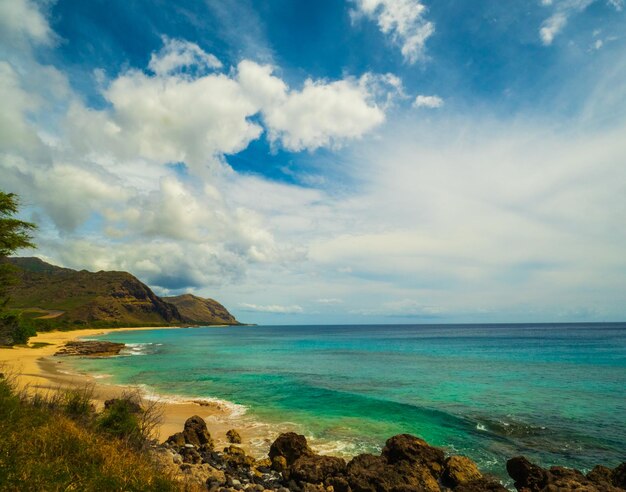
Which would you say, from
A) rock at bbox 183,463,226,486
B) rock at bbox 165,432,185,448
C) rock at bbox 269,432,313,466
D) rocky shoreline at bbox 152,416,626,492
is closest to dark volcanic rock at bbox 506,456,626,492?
rocky shoreline at bbox 152,416,626,492

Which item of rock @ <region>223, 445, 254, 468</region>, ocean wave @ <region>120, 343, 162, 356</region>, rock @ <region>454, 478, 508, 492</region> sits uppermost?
rock @ <region>454, 478, 508, 492</region>

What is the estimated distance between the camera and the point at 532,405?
99.5 feet

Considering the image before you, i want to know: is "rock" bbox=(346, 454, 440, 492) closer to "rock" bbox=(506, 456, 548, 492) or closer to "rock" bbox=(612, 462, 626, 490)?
"rock" bbox=(506, 456, 548, 492)

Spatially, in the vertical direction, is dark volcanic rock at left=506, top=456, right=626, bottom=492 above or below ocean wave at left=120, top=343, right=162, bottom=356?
above

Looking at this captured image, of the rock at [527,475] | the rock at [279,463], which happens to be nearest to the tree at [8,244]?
the rock at [279,463]

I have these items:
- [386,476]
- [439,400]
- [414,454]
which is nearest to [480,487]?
[414,454]

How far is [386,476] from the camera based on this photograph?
14.3 m

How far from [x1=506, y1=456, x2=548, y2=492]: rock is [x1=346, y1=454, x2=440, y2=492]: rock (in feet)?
11.6

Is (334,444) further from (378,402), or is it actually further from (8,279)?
(8,279)

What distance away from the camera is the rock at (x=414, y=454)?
640 inches

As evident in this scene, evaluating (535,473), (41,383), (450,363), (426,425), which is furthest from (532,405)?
(41,383)

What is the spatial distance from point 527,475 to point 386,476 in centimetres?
636

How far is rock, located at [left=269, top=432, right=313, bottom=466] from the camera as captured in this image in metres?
17.0

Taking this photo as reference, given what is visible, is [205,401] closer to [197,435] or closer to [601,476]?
[197,435]
